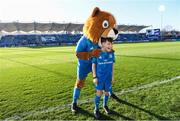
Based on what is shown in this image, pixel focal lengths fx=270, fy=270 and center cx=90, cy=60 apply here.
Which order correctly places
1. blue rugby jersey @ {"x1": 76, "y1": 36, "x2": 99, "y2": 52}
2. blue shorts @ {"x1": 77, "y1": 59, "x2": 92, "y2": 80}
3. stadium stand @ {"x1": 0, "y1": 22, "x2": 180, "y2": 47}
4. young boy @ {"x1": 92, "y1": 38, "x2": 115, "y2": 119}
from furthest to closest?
stadium stand @ {"x1": 0, "y1": 22, "x2": 180, "y2": 47} → blue shorts @ {"x1": 77, "y1": 59, "x2": 92, "y2": 80} → blue rugby jersey @ {"x1": 76, "y1": 36, "x2": 99, "y2": 52} → young boy @ {"x1": 92, "y1": 38, "x2": 115, "y2": 119}

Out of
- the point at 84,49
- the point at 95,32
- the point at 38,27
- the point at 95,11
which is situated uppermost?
the point at 38,27

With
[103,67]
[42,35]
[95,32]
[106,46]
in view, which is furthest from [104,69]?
[42,35]

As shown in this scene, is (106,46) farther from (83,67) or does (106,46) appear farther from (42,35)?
(42,35)

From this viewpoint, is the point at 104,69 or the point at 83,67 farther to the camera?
the point at 83,67

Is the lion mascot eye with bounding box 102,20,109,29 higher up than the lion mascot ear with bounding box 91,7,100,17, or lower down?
lower down

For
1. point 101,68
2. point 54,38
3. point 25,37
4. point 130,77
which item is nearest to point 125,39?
point 54,38

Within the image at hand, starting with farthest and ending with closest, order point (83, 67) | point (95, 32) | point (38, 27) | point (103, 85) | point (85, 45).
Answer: point (38, 27) → point (83, 67) → point (85, 45) → point (103, 85) → point (95, 32)

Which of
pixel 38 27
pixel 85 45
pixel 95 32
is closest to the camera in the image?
pixel 95 32

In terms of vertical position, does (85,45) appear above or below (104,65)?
above

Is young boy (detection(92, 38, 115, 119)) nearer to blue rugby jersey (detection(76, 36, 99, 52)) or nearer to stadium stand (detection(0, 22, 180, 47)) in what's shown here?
blue rugby jersey (detection(76, 36, 99, 52))

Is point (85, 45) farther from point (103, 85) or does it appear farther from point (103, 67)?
point (103, 85)

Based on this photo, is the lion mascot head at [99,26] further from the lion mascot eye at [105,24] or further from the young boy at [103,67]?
the young boy at [103,67]

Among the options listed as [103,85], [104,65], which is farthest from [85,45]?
[103,85]

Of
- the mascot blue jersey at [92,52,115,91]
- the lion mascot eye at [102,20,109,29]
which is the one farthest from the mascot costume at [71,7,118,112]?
the mascot blue jersey at [92,52,115,91]
